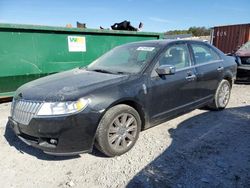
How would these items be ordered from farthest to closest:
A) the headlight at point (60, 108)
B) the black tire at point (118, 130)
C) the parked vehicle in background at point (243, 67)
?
the parked vehicle in background at point (243, 67), the black tire at point (118, 130), the headlight at point (60, 108)

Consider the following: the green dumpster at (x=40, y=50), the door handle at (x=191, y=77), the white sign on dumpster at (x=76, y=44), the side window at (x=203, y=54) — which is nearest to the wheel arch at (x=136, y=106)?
the door handle at (x=191, y=77)

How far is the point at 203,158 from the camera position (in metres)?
3.44

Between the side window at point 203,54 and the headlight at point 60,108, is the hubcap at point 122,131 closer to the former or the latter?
the headlight at point 60,108

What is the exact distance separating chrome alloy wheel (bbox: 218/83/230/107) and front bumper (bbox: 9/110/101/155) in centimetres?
324

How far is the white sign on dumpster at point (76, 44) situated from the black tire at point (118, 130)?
367 cm

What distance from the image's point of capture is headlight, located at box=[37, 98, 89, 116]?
9.96 ft

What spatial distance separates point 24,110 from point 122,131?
4.18 feet

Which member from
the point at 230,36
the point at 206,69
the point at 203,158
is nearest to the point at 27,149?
the point at 203,158

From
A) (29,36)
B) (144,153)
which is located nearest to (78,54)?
(29,36)

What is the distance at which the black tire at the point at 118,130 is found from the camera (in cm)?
327

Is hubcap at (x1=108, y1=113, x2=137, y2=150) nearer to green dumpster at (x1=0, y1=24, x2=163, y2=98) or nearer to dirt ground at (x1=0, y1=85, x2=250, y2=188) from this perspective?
dirt ground at (x1=0, y1=85, x2=250, y2=188)

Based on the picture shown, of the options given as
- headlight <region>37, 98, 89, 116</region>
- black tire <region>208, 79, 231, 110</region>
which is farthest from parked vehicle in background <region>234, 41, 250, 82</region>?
headlight <region>37, 98, 89, 116</region>

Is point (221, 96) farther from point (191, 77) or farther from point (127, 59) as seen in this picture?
point (127, 59)

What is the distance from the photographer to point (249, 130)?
4383 millimetres
